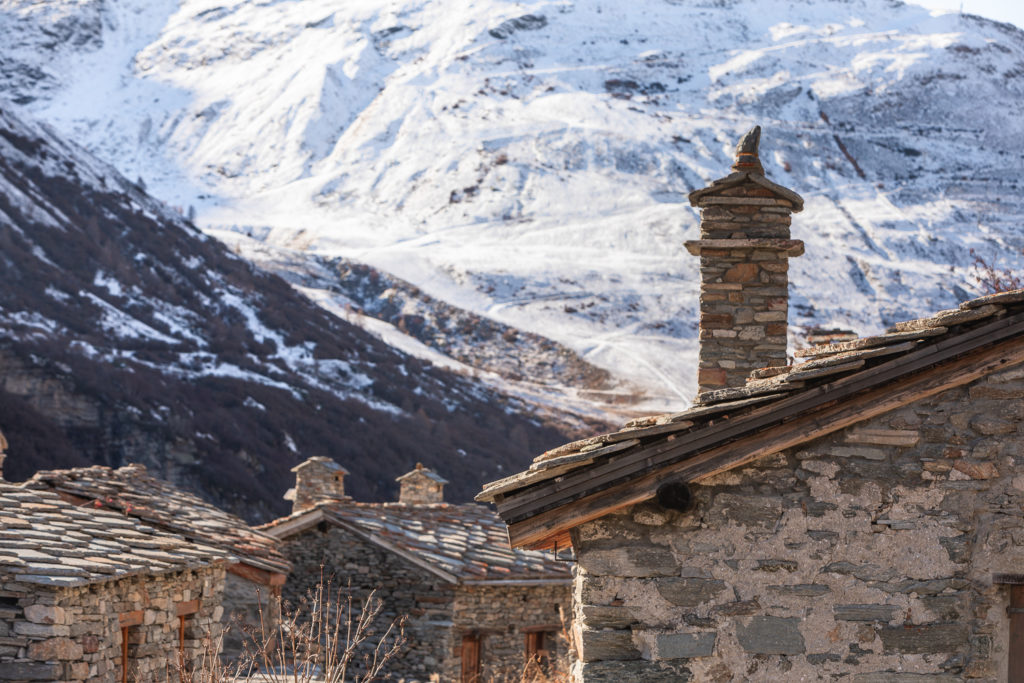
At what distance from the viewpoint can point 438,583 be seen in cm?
1571

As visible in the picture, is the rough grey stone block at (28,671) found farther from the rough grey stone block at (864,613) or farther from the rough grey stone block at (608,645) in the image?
the rough grey stone block at (864,613)

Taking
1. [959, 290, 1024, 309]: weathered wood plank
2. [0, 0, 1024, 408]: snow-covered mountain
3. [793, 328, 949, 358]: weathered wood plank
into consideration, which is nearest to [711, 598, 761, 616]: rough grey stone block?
[793, 328, 949, 358]: weathered wood plank

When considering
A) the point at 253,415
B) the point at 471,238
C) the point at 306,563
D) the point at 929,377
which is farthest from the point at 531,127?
the point at 929,377

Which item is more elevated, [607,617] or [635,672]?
[607,617]

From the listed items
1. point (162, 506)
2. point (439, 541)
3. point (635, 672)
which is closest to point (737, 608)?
point (635, 672)

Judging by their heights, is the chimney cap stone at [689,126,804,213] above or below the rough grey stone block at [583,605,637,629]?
above

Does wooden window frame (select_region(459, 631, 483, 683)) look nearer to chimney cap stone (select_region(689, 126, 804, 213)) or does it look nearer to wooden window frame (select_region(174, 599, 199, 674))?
wooden window frame (select_region(174, 599, 199, 674))

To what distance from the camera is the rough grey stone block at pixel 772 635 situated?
18.7 ft

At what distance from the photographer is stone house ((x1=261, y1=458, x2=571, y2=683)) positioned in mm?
15711

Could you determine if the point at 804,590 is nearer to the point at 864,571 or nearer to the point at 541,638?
the point at 864,571

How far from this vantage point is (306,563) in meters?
17.0

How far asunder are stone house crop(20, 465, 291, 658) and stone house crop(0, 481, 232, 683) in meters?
0.52

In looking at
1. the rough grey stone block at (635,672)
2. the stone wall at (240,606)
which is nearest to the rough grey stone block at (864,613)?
the rough grey stone block at (635,672)

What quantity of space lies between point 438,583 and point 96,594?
673cm
